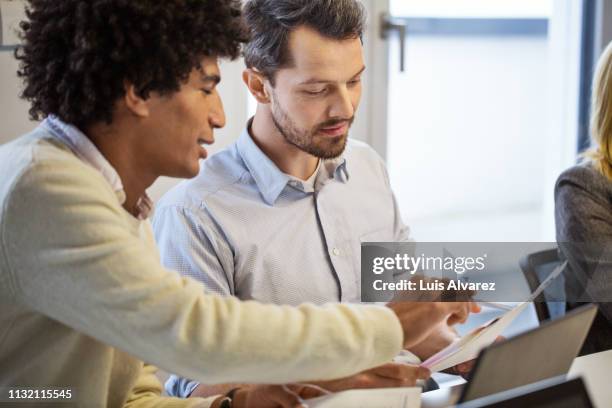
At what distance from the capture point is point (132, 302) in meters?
0.95

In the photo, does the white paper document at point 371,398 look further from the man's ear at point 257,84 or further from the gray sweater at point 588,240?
the gray sweater at point 588,240

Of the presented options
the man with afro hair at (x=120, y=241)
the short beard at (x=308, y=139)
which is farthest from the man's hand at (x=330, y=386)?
the short beard at (x=308, y=139)

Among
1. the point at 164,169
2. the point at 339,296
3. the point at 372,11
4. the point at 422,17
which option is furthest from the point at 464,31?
the point at 164,169

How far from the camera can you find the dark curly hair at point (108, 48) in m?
1.04

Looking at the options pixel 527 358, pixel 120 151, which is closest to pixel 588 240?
pixel 527 358

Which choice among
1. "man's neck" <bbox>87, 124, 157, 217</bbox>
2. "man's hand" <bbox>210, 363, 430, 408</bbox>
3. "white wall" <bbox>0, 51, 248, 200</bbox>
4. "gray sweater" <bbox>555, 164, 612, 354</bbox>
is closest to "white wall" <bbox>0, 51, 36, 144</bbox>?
"white wall" <bbox>0, 51, 248, 200</bbox>

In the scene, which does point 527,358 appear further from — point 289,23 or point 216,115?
point 289,23

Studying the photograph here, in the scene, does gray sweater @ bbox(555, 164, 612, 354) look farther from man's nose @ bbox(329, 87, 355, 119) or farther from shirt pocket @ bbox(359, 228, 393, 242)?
man's nose @ bbox(329, 87, 355, 119)

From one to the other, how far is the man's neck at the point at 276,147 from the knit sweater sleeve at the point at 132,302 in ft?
2.60

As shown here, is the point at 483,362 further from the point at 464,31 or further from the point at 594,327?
the point at 464,31

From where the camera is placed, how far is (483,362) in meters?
1.01

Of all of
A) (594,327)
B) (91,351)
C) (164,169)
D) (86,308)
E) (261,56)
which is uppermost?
(261,56)

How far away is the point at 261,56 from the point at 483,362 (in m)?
0.95

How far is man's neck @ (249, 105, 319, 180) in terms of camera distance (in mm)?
1766
